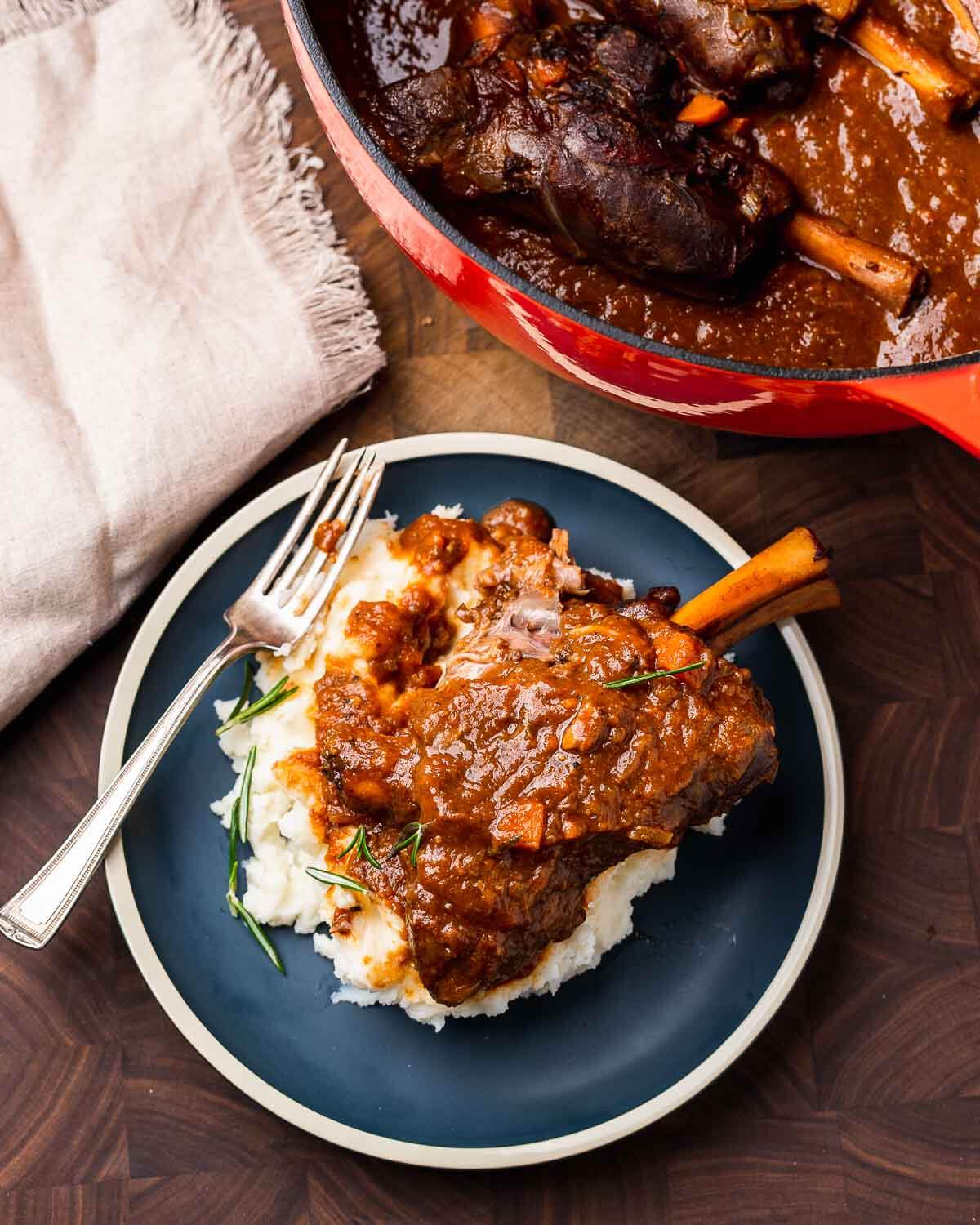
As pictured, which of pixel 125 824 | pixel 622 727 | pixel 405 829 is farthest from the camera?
pixel 125 824

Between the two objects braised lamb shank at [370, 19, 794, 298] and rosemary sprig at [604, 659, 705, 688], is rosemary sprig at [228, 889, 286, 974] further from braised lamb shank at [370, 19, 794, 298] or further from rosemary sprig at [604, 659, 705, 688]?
braised lamb shank at [370, 19, 794, 298]

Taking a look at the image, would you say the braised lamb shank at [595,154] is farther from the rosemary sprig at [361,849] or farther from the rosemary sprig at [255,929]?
the rosemary sprig at [255,929]

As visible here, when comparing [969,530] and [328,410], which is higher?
[328,410]

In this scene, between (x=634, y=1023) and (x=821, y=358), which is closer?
(x=821, y=358)

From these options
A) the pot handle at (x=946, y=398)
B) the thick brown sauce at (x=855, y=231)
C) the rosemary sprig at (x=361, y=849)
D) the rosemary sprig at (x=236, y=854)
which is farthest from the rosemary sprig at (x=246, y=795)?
the pot handle at (x=946, y=398)

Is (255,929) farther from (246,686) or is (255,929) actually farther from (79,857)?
(246,686)

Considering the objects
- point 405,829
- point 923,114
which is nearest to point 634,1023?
point 405,829

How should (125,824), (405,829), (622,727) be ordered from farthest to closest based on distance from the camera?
(125,824), (405,829), (622,727)

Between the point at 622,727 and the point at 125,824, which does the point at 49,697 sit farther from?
the point at 622,727
